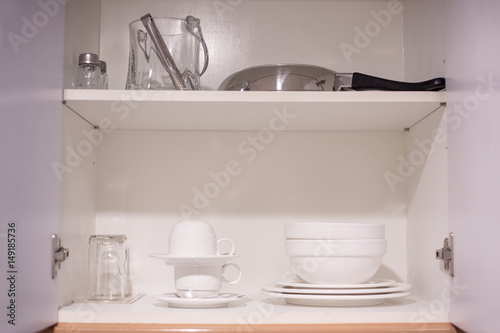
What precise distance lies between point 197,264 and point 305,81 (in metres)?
0.38

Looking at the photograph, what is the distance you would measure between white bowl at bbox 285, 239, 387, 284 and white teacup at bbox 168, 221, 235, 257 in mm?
148

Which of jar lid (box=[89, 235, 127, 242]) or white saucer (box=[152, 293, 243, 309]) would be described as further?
jar lid (box=[89, 235, 127, 242])

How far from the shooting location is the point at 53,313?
3.40ft

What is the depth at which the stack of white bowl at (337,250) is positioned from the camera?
1.11 metres

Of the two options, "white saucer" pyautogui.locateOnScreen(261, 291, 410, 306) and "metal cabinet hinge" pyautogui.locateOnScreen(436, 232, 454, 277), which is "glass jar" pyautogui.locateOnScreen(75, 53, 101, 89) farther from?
"metal cabinet hinge" pyautogui.locateOnScreen(436, 232, 454, 277)

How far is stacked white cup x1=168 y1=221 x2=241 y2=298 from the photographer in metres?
→ 1.14

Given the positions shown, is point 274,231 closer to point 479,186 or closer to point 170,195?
point 170,195

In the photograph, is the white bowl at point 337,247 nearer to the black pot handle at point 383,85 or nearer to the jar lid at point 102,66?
the black pot handle at point 383,85

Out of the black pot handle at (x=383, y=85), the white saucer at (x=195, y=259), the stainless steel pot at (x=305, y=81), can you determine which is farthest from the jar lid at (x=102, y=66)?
the black pot handle at (x=383, y=85)

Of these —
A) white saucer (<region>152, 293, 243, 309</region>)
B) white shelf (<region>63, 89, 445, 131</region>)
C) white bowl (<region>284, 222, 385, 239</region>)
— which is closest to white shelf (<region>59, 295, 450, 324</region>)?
white saucer (<region>152, 293, 243, 309</region>)

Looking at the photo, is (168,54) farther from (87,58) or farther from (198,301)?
(198,301)

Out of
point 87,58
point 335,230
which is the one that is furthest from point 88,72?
point 335,230

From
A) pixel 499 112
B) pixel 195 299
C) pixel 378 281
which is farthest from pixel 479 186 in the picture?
pixel 195 299

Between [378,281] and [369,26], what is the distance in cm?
55
